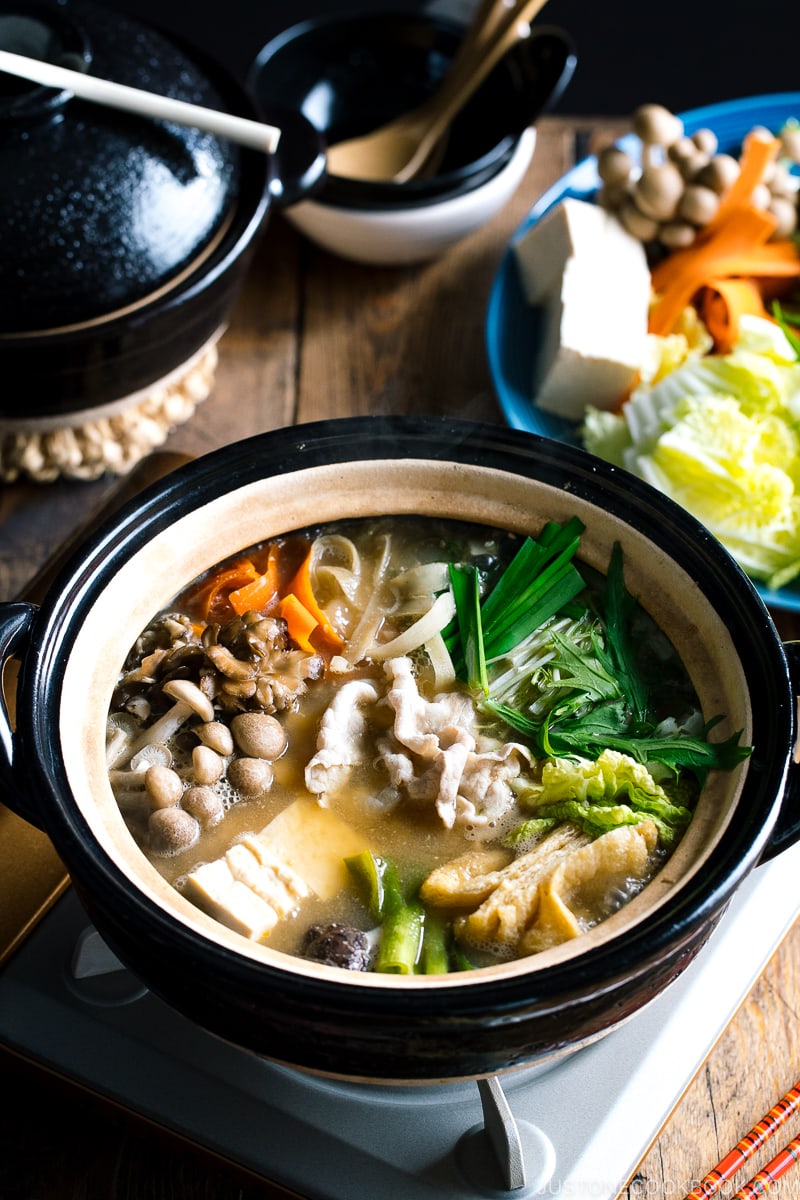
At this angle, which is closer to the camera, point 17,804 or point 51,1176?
point 17,804

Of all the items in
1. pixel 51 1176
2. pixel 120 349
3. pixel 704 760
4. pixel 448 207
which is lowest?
Result: pixel 51 1176

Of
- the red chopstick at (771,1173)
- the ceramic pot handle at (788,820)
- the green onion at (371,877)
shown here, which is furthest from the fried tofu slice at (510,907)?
the red chopstick at (771,1173)

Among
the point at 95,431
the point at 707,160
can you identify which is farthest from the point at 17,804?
the point at 707,160

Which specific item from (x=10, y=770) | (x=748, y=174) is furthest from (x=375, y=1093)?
(x=748, y=174)

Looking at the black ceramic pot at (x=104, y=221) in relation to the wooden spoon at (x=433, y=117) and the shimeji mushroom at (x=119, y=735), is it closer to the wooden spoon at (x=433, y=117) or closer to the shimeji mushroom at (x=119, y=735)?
the wooden spoon at (x=433, y=117)

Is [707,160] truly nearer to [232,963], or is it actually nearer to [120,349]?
[120,349]

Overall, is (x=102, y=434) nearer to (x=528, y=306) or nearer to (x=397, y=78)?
(x=528, y=306)

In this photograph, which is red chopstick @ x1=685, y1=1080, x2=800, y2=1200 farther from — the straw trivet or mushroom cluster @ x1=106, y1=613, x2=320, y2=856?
the straw trivet
